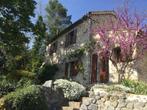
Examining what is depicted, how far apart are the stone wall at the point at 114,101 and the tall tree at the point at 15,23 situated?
9981mm

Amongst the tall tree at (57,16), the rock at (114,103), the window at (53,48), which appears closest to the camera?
the rock at (114,103)

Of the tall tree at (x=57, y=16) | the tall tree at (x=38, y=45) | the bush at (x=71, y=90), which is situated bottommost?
the bush at (x=71, y=90)

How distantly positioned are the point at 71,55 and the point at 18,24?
19.6 ft

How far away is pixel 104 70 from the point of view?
2411 centimetres

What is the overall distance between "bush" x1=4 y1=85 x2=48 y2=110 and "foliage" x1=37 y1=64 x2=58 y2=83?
14967 millimetres

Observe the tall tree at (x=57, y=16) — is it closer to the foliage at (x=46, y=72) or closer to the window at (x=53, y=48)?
the window at (x=53, y=48)

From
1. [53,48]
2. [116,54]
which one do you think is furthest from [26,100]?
[53,48]

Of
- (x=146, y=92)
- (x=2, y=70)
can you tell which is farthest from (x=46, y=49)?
(x=146, y=92)

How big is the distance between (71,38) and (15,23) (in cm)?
701

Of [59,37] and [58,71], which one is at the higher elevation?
[59,37]

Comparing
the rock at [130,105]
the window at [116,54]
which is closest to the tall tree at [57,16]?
the window at [116,54]

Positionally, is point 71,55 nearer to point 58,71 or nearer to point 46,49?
point 58,71

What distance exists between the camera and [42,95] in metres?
14.8

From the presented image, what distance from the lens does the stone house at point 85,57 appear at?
2411 centimetres
